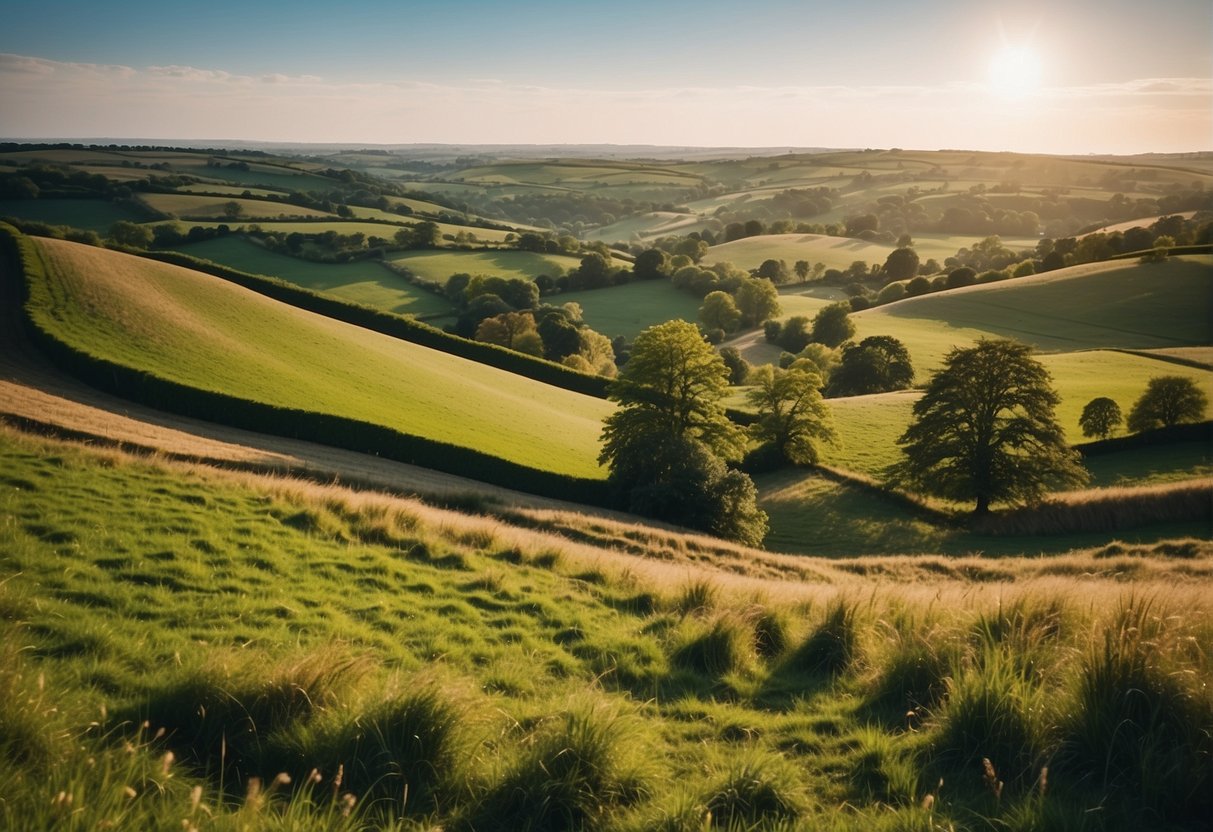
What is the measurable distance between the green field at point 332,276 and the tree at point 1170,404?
74228 millimetres

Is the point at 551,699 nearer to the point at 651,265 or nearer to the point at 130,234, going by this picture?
the point at 130,234

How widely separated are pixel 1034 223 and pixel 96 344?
667ft

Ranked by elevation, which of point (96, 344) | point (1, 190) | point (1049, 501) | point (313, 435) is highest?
point (1, 190)

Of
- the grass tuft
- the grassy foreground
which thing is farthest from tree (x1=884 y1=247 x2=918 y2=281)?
the grass tuft

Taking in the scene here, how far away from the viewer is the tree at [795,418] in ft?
154

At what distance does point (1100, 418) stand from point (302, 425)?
49698 millimetres

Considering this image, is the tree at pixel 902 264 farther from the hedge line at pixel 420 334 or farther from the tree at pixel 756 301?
the hedge line at pixel 420 334

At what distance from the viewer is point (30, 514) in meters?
10.0

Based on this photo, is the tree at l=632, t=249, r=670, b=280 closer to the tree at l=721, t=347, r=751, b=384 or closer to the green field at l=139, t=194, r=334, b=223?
the tree at l=721, t=347, r=751, b=384

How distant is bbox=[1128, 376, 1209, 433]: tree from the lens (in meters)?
44.0

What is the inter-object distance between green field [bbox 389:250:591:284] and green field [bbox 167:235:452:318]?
5.13 m

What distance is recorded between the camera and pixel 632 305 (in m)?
106

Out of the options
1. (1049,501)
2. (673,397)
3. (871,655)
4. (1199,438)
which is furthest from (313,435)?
(1199,438)

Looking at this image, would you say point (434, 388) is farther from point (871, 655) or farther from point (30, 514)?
point (871, 655)
